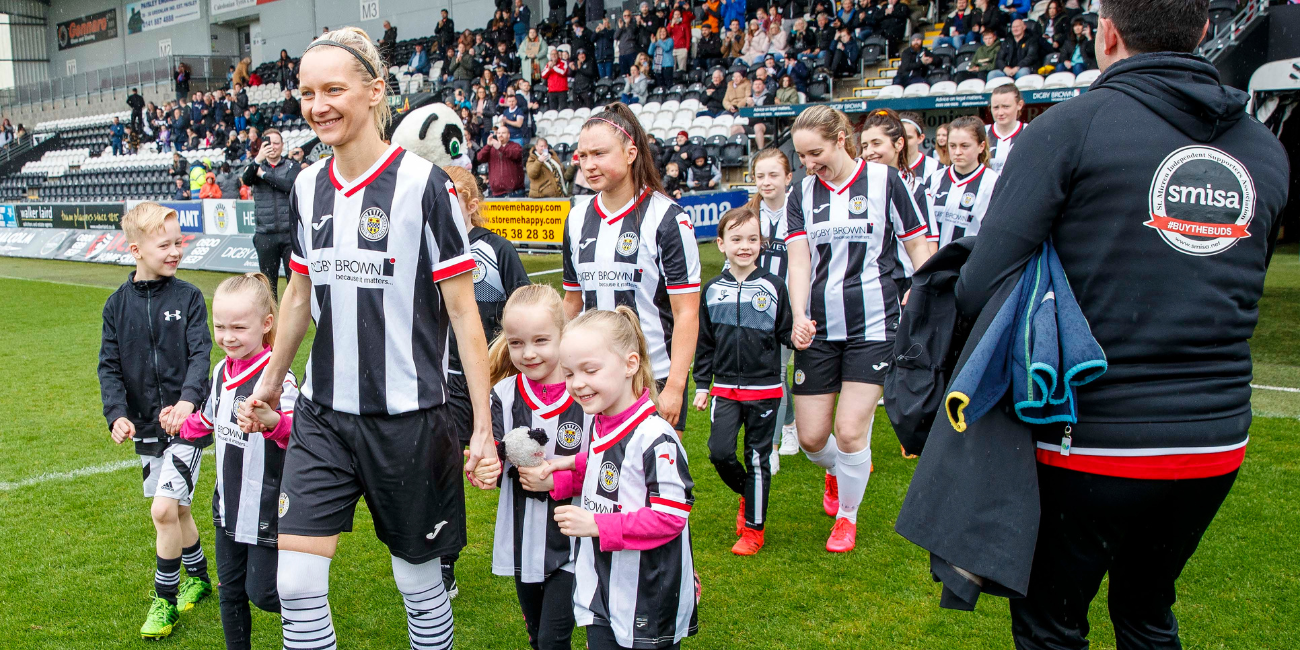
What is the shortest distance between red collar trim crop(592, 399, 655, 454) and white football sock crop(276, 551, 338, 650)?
2.64 ft

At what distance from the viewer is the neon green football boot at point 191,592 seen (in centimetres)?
383

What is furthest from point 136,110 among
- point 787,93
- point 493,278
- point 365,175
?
point 365,175

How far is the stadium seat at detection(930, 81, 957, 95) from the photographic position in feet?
51.2

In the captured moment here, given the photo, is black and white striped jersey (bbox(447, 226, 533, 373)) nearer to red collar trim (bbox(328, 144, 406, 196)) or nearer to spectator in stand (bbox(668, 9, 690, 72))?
red collar trim (bbox(328, 144, 406, 196))

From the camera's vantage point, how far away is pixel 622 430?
2568 millimetres

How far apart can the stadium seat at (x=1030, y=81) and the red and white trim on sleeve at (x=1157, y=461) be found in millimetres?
13678

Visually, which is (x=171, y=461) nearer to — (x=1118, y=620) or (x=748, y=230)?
(x=748, y=230)

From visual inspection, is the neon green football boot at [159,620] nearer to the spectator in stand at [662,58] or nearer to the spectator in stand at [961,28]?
the spectator in stand at [961,28]

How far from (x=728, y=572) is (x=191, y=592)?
2.19m

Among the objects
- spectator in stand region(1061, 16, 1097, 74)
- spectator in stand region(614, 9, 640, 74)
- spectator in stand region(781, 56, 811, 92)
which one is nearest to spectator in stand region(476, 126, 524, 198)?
spectator in stand region(781, 56, 811, 92)

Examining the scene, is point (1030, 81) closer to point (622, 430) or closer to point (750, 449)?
point (750, 449)

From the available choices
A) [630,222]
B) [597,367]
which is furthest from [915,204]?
[597,367]

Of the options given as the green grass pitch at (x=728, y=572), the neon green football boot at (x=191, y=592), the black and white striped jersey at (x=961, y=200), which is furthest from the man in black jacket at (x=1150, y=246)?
the black and white striped jersey at (x=961, y=200)

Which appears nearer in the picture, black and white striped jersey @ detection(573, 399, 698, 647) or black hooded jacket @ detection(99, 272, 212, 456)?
black and white striped jersey @ detection(573, 399, 698, 647)
